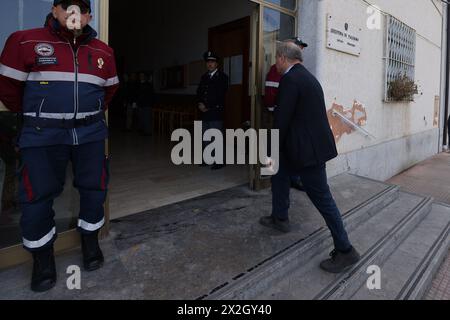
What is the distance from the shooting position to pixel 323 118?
2.45m

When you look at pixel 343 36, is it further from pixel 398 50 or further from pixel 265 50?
pixel 398 50

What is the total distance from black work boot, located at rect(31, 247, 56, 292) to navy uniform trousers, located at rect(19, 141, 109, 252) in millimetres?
64

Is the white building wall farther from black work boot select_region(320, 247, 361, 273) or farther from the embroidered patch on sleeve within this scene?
the embroidered patch on sleeve

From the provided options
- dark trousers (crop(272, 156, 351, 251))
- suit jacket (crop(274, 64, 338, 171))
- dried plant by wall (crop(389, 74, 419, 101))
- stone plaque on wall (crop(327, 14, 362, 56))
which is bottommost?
dark trousers (crop(272, 156, 351, 251))

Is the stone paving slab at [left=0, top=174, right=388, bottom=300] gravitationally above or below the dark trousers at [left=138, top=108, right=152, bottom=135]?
below

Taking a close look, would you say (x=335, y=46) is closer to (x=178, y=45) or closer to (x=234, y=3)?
(x=234, y=3)

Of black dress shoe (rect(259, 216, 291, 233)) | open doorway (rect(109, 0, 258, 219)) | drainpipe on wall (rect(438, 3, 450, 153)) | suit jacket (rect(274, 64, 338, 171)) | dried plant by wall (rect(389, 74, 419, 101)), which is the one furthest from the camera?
drainpipe on wall (rect(438, 3, 450, 153))

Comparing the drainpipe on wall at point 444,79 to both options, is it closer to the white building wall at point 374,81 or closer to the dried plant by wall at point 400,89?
the white building wall at point 374,81

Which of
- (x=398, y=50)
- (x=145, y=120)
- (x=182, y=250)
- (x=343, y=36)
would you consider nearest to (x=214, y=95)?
(x=343, y=36)

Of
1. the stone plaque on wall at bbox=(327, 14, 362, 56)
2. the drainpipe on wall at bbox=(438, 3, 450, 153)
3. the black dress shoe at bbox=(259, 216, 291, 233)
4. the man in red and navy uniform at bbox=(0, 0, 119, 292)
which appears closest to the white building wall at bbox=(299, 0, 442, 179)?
the stone plaque on wall at bbox=(327, 14, 362, 56)

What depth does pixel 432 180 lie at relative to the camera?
22.5 feet

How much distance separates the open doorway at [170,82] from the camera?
4113 millimetres

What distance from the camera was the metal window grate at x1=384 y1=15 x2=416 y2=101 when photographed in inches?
242
